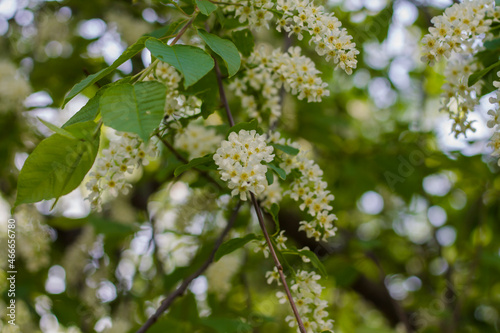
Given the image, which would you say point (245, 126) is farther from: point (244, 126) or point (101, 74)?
point (101, 74)

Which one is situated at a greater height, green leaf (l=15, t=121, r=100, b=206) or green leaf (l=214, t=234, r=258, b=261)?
green leaf (l=15, t=121, r=100, b=206)

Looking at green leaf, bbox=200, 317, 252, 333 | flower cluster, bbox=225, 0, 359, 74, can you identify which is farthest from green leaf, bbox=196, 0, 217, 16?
green leaf, bbox=200, 317, 252, 333

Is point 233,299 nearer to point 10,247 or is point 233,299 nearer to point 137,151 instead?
point 10,247

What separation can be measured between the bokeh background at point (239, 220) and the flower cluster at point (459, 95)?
0.66m

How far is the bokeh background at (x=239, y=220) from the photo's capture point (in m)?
2.46

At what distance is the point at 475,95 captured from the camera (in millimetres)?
1411

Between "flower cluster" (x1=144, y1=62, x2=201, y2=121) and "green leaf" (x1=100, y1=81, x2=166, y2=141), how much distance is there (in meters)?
0.30

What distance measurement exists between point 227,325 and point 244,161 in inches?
35.6

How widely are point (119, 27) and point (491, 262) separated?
245 cm

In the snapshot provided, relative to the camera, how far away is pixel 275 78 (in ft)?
4.84

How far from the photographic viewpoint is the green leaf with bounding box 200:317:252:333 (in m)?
1.74

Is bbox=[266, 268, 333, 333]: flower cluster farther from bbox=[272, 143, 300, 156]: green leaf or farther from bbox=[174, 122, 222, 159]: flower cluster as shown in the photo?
bbox=[174, 122, 222, 159]: flower cluster

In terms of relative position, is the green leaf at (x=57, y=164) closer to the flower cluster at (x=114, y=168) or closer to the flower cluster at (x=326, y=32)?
the flower cluster at (x=114, y=168)

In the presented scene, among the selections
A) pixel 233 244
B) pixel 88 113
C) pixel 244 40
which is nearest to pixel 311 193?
pixel 233 244
